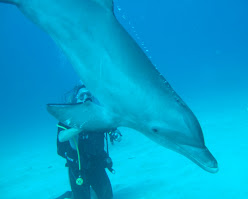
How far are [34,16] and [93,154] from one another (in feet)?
11.0

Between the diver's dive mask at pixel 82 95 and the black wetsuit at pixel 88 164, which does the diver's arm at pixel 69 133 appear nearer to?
the diver's dive mask at pixel 82 95

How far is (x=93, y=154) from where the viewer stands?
544cm

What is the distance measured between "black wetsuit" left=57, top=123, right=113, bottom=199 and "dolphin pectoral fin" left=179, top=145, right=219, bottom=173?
2863 mm

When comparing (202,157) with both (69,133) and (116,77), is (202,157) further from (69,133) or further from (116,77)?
(69,133)

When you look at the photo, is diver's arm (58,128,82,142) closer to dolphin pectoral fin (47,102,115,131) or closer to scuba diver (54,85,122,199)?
dolphin pectoral fin (47,102,115,131)

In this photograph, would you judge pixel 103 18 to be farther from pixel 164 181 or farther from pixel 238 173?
pixel 238 173

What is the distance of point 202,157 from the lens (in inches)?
102

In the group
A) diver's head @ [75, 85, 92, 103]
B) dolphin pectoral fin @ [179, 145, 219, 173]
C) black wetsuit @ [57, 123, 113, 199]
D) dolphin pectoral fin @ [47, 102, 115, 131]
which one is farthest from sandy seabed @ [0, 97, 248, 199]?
dolphin pectoral fin @ [47, 102, 115, 131]

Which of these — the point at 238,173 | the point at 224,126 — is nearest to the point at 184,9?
the point at 224,126

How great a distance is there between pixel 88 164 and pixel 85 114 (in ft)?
9.60

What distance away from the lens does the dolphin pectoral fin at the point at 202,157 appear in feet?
8.43

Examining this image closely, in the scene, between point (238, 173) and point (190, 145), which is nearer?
point (190, 145)

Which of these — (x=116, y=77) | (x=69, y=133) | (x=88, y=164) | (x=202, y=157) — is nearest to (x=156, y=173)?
(x=88, y=164)


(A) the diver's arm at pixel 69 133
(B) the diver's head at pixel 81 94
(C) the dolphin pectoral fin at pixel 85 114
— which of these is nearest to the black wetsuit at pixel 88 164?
(B) the diver's head at pixel 81 94
